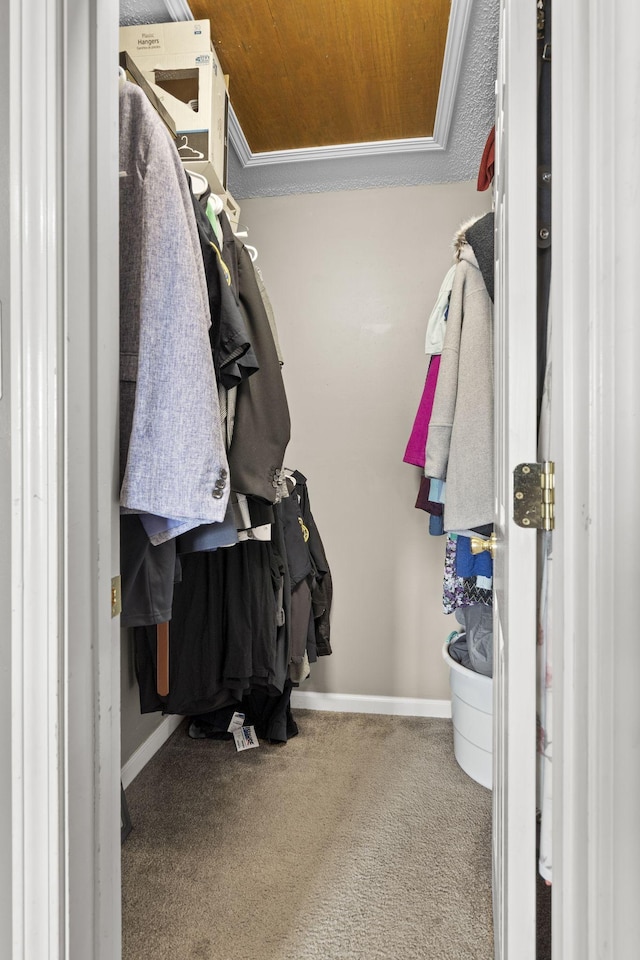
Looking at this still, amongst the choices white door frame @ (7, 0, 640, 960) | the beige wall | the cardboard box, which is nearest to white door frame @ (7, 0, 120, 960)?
white door frame @ (7, 0, 640, 960)

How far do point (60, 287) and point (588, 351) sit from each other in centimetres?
64

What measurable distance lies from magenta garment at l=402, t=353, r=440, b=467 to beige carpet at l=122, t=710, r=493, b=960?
3.84ft

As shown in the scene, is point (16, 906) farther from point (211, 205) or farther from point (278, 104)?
point (278, 104)

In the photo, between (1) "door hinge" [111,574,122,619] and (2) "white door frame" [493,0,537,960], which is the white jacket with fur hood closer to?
(2) "white door frame" [493,0,537,960]

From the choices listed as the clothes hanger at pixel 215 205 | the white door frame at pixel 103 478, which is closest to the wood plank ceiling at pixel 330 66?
the clothes hanger at pixel 215 205

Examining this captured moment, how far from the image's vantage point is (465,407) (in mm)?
1726

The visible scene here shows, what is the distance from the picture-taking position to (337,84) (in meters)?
1.97

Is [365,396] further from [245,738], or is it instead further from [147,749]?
[147,749]

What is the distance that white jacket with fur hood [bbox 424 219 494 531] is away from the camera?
1.66 metres

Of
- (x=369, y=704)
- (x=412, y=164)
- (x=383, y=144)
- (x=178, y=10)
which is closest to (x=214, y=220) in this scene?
(x=178, y=10)

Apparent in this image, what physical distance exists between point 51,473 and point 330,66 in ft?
5.92

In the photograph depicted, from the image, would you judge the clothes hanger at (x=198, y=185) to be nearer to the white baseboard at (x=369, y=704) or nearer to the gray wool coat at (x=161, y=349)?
the gray wool coat at (x=161, y=349)

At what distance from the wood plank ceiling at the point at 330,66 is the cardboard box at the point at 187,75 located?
0.11m

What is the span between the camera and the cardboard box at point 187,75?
1602 mm
